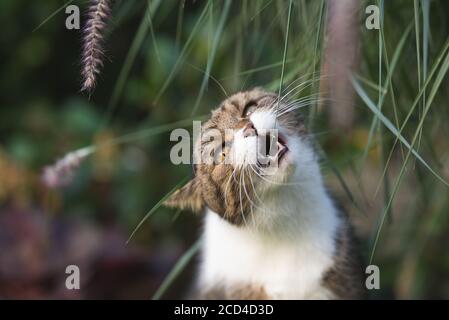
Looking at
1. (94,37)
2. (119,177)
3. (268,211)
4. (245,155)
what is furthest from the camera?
(119,177)

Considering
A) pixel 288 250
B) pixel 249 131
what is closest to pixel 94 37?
pixel 249 131

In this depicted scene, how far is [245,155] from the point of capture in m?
1.43

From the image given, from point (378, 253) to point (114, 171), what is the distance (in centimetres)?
101

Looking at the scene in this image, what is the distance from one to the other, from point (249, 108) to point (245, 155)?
0.52 feet

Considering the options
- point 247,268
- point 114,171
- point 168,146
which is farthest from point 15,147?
point 247,268

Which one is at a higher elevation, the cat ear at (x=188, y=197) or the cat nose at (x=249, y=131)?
the cat nose at (x=249, y=131)

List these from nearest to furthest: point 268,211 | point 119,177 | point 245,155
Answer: point 245,155 < point 268,211 < point 119,177

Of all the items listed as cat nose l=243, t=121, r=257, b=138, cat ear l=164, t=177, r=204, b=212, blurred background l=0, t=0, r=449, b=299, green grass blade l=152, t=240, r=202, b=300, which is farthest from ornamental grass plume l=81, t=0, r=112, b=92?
blurred background l=0, t=0, r=449, b=299

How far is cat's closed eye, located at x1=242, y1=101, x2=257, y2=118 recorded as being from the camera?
1.53 m

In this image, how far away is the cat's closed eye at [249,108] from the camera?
1.53 meters

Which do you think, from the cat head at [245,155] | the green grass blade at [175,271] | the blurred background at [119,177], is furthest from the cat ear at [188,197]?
the blurred background at [119,177]

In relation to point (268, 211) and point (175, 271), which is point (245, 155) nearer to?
point (268, 211)

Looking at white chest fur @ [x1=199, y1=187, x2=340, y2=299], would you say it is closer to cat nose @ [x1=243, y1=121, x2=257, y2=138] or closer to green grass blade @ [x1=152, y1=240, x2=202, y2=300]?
green grass blade @ [x1=152, y1=240, x2=202, y2=300]

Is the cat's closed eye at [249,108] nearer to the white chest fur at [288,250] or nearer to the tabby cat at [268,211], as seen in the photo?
the tabby cat at [268,211]
